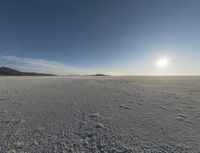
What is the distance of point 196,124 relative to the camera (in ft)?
10.8

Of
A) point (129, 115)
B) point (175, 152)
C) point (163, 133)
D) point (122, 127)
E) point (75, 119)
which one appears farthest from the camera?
point (129, 115)

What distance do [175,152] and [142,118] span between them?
1487 mm

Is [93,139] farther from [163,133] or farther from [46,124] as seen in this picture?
[163,133]

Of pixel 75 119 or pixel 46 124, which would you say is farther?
pixel 75 119

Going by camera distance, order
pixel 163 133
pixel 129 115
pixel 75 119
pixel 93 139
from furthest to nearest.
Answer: pixel 129 115 → pixel 75 119 → pixel 163 133 → pixel 93 139

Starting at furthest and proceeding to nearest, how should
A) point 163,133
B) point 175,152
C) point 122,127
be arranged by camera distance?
point 122,127, point 163,133, point 175,152

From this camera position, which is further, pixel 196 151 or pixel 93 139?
pixel 93 139

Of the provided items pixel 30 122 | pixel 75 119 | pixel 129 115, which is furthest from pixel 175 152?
pixel 30 122

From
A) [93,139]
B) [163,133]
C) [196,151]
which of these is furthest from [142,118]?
[93,139]

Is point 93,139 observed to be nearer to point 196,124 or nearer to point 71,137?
point 71,137

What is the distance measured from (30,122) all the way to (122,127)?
2.58 metres

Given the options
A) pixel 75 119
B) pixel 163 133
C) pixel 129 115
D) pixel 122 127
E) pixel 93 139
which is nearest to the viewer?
pixel 93 139

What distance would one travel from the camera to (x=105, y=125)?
10.7ft

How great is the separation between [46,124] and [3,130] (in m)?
0.96
